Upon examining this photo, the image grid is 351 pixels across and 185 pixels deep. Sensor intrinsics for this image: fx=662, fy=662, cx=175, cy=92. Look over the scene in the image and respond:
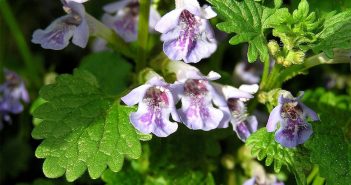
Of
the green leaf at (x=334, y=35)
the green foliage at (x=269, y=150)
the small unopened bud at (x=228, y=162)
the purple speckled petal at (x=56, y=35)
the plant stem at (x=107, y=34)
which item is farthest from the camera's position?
the small unopened bud at (x=228, y=162)

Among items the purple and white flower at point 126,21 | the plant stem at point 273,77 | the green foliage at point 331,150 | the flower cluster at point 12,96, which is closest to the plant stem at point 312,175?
the green foliage at point 331,150

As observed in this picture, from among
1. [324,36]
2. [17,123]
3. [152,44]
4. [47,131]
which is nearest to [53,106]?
[47,131]

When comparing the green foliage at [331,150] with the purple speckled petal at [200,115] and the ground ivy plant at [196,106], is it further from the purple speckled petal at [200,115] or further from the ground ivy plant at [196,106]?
the purple speckled petal at [200,115]

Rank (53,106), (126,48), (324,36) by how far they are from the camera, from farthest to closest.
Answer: (126,48) < (53,106) < (324,36)

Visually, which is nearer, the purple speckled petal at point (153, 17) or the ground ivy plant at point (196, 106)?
the ground ivy plant at point (196, 106)

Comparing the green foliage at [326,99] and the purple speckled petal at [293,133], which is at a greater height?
the purple speckled petal at [293,133]

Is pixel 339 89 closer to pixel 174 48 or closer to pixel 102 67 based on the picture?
pixel 102 67

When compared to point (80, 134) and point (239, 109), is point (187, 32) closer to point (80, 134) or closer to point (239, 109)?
point (239, 109)

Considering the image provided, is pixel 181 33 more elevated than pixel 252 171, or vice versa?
pixel 181 33
